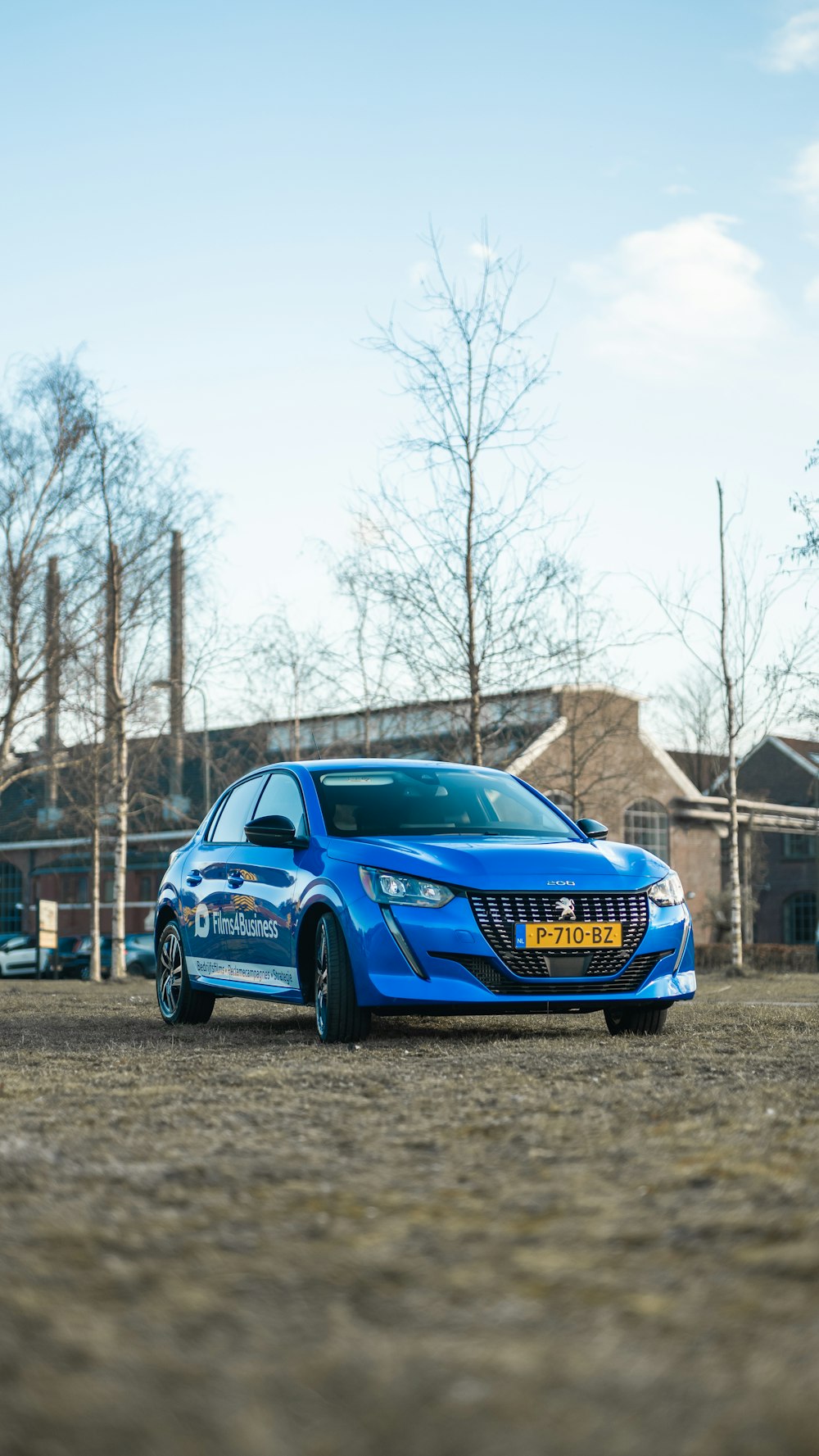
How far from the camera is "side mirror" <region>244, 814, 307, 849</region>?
8.29m

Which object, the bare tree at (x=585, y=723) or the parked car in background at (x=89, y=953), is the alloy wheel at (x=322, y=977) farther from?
the parked car in background at (x=89, y=953)

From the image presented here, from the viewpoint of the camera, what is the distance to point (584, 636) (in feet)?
73.8

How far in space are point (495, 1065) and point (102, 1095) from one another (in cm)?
160

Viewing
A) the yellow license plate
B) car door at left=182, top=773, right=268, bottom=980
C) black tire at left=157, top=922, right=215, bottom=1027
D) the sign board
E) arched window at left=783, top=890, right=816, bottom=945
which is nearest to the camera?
the yellow license plate

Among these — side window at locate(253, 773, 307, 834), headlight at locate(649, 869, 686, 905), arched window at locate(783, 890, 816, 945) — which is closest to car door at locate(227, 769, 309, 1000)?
side window at locate(253, 773, 307, 834)

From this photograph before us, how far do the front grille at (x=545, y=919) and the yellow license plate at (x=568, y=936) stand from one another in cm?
2

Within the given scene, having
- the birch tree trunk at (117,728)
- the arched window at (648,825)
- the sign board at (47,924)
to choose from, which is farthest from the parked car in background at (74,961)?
the arched window at (648,825)

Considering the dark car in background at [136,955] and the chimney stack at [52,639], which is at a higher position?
the chimney stack at [52,639]

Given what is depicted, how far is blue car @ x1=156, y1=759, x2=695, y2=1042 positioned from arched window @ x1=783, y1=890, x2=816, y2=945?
52066mm

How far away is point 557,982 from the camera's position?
744 centimetres

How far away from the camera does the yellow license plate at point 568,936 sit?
7.37 meters

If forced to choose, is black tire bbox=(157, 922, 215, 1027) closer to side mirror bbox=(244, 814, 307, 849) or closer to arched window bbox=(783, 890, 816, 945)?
side mirror bbox=(244, 814, 307, 849)

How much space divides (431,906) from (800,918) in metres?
54.8

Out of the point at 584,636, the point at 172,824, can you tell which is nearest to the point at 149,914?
the point at 172,824
